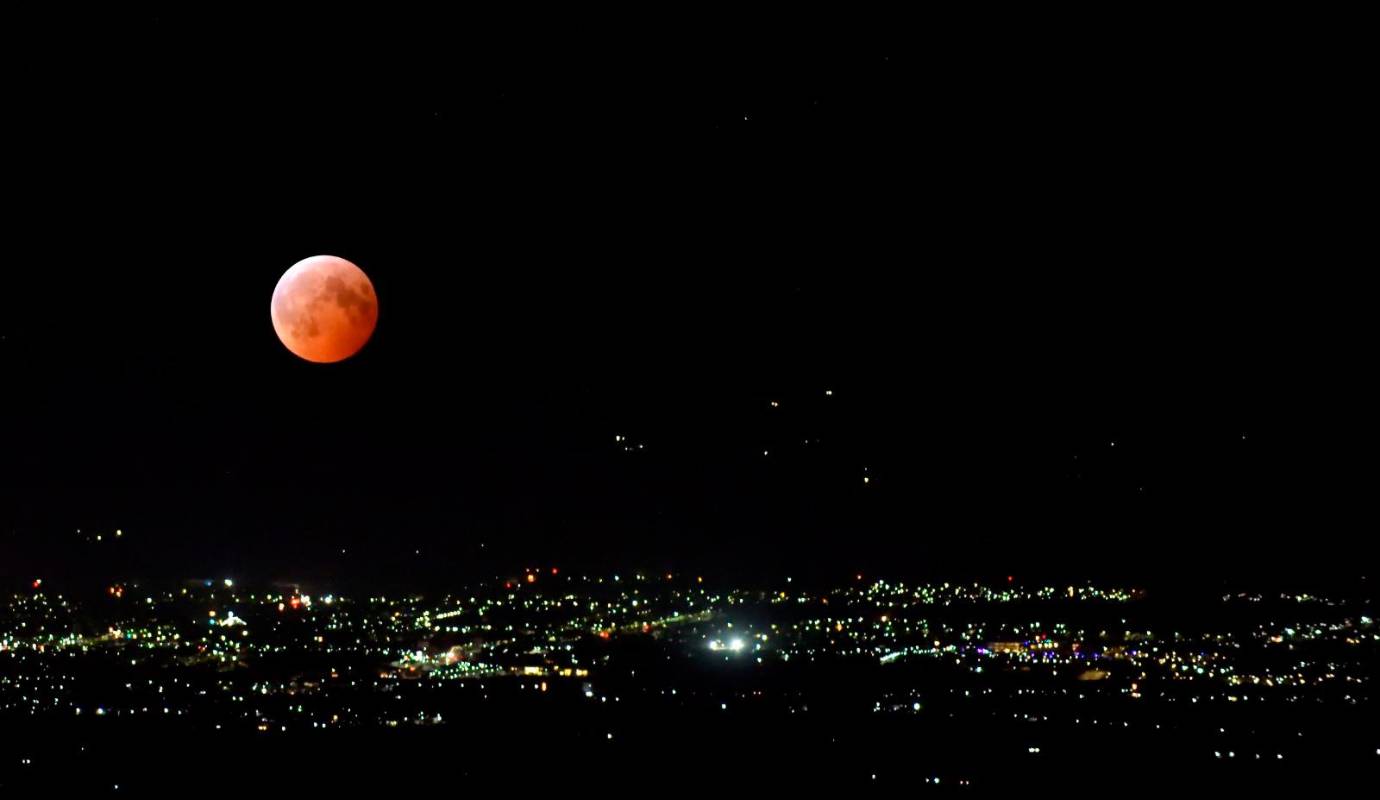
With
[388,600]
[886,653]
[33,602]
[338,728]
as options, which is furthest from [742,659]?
[33,602]

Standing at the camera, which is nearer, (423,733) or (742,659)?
(423,733)

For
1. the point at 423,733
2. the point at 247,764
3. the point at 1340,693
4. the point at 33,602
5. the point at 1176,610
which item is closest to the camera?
the point at 247,764

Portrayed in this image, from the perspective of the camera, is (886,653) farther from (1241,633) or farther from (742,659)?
(1241,633)

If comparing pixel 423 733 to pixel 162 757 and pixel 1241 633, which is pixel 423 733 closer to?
pixel 162 757

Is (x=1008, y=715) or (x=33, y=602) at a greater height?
(x=33, y=602)

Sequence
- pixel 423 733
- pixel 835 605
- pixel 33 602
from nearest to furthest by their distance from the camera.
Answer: pixel 423 733
pixel 835 605
pixel 33 602

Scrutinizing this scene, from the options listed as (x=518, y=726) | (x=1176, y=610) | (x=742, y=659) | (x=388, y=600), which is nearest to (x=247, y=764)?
(x=518, y=726)
